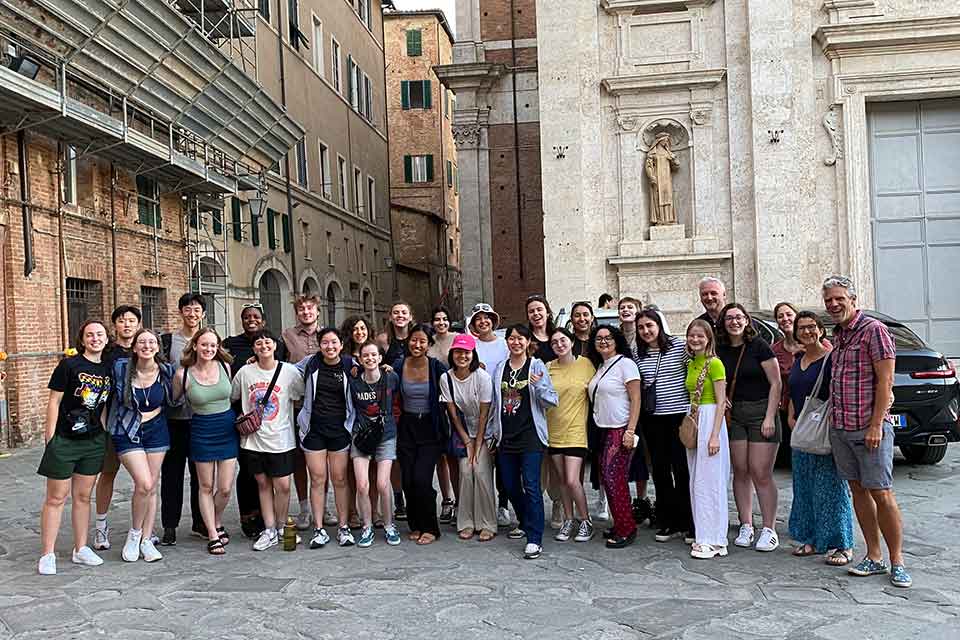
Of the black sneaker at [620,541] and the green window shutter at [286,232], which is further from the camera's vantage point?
the green window shutter at [286,232]

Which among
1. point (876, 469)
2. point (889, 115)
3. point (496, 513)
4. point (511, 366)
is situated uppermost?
point (889, 115)

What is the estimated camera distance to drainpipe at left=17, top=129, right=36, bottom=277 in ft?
44.8

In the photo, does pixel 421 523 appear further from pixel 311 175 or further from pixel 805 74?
pixel 311 175

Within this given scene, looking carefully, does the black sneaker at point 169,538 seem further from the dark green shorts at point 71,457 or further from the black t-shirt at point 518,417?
the black t-shirt at point 518,417

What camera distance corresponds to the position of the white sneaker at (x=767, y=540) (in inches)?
259

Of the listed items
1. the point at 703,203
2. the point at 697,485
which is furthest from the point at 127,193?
the point at 697,485

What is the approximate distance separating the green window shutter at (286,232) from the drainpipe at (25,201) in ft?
40.2

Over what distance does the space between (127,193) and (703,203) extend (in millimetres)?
10628

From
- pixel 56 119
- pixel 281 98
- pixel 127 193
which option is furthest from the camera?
pixel 281 98

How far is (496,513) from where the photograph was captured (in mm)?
7422

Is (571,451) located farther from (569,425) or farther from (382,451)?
(382,451)

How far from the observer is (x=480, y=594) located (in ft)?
18.7

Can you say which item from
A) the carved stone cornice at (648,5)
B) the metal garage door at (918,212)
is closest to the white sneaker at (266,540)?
the carved stone cornice at (648,5)

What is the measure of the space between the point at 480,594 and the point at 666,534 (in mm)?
1892
